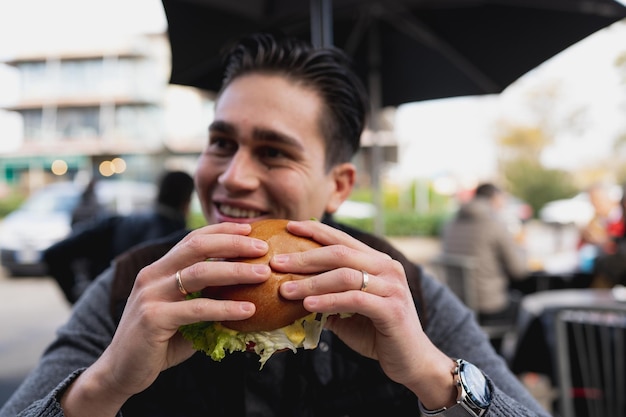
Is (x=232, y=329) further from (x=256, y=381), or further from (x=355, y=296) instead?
(x=256, y=381)

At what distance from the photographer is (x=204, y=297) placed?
1.05 metres

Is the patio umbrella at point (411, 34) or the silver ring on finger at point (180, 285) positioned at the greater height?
the patio umbrella at point (411, 34)

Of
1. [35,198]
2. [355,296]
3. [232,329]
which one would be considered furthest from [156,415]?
[35,198]

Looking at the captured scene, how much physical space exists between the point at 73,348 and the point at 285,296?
76 cm

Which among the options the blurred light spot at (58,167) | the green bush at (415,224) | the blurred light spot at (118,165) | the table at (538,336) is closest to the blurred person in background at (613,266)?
the table at (538,336)

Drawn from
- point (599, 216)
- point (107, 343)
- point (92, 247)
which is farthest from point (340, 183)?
point (599, 216)

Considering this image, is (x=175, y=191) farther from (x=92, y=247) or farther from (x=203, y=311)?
(x=203, y=311)

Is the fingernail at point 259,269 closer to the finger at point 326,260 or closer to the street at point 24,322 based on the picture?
the finger at point 326,260

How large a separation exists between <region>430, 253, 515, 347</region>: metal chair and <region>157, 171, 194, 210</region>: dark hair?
9.14 feet

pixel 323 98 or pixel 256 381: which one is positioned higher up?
pixel 323 98

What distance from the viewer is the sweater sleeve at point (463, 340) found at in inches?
56.7

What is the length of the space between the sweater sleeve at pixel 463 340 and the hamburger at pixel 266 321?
539 mm

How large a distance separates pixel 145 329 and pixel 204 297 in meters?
0.13

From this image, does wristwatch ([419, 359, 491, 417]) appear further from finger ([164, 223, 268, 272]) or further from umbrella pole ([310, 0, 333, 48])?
umbrella pole ([310, 0, 333, 48])
